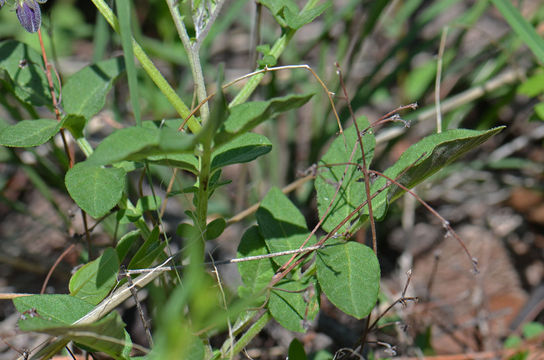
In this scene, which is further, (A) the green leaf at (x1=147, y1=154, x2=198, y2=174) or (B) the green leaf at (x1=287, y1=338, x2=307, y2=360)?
(B) the green leaf at (x1=287, y1=338, x2=307, y2=360)

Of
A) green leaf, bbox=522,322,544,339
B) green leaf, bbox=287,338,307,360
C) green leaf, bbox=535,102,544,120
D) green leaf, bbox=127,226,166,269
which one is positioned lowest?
green leaf, bbox=522,322,544,339

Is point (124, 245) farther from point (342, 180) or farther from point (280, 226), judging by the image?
point (342, 180)

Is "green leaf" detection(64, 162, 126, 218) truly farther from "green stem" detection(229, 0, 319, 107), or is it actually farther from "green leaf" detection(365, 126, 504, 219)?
"green leaf" detection(365, 126, 504, 219)

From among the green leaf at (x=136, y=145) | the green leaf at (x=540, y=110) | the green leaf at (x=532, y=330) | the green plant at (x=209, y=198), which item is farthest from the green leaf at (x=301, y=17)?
the green leaf at (x=532, y=330)

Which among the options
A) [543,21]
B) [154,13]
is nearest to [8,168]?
[154,13]

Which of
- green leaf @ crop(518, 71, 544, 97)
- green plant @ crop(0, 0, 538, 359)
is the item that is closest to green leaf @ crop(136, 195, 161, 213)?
green plant @ crop(0, 0, 538, 359)

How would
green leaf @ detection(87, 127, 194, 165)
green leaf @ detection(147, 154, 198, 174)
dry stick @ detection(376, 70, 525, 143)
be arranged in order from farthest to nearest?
dry stick @ detection(376, 70, 525, 143), green leaf @ detection(147, 154, 198, 174), green leaf @ detection(87, 127, 194, 165)
